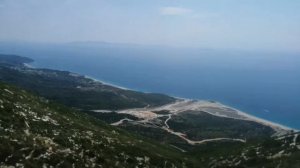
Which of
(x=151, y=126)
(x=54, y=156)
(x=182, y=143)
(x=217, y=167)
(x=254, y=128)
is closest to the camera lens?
(x=54, y=156)

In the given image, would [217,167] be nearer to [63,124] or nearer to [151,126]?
[63,124]

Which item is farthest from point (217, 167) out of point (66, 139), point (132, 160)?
point (66, 139)

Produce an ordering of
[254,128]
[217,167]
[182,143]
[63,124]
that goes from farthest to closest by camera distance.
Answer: [254,128] < [182,143] < [217,167] < [63,124]

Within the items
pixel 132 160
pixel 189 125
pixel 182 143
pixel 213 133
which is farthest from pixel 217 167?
pixel 189 125

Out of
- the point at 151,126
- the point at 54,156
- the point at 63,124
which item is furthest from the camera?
the point at 151,126

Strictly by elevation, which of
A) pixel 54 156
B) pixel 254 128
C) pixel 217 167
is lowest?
pixel 254 128

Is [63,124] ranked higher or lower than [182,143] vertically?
higher

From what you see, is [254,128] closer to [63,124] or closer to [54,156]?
[63,124]

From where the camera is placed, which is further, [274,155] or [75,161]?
[274,155]

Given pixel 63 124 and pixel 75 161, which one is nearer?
pixel 75 161
